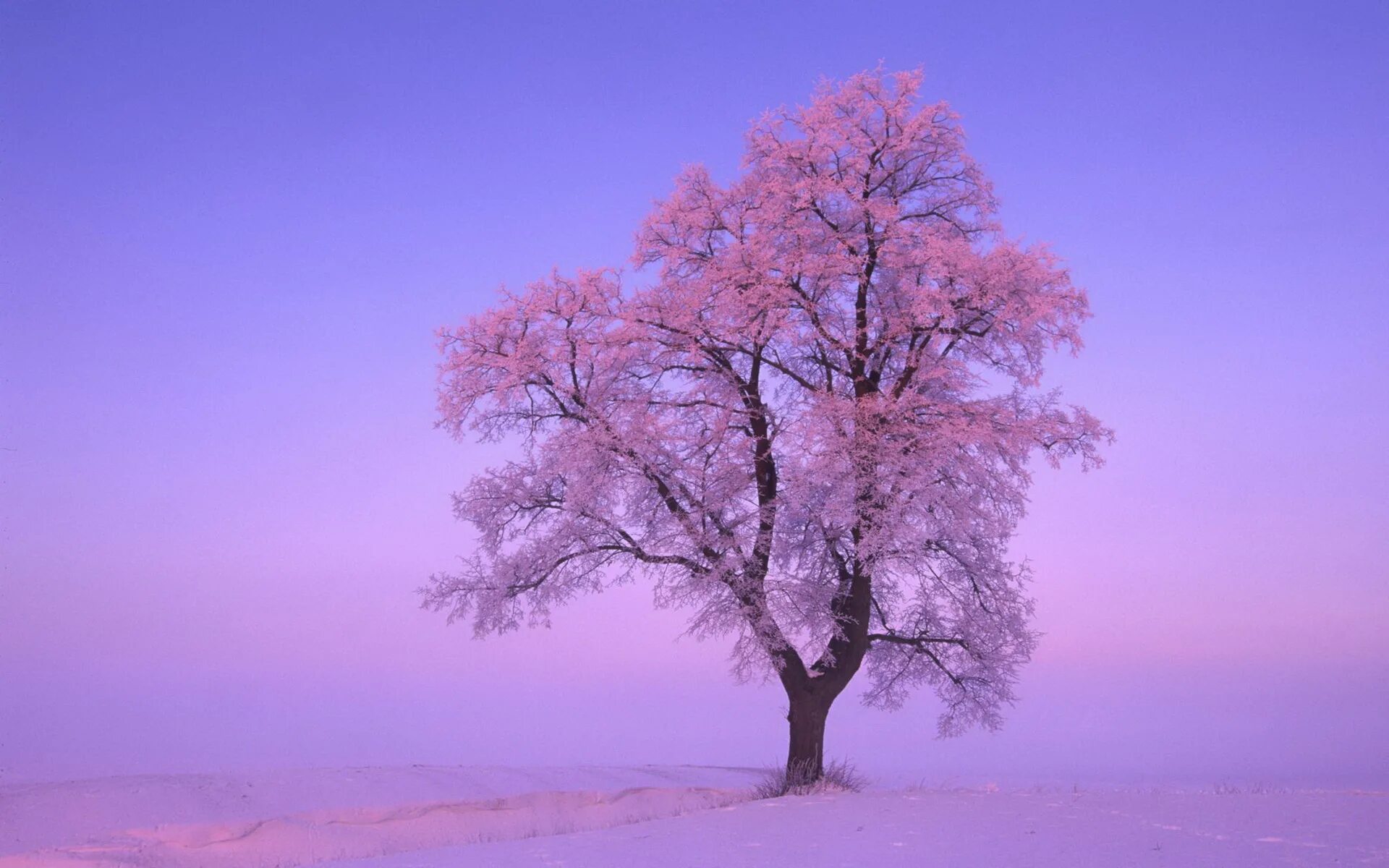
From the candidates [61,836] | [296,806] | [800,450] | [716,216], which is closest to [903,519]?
[800,450]

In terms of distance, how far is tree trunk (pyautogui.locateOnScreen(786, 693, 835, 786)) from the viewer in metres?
16.2

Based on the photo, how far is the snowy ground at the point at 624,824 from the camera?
10.2 metres

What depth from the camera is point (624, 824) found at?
12828 millimetres

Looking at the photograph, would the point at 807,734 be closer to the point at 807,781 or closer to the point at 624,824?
the point at 807,781

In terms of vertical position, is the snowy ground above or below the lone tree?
below

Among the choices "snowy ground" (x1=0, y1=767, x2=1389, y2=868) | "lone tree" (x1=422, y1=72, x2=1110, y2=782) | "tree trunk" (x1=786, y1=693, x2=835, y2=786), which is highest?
"lone tree" (x1=422, y1=72, x2=1110, y2=782)

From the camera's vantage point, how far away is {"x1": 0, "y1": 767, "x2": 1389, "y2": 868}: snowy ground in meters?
10.2

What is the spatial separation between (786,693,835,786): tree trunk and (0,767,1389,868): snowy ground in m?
0.97

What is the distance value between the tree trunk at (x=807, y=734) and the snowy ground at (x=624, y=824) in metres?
0.97

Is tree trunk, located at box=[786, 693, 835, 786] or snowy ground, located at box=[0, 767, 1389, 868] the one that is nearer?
snowy ground, located at box=[0, 767, 1389, 868]

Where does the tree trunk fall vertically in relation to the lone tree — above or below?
below

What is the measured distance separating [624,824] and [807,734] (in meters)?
4.40

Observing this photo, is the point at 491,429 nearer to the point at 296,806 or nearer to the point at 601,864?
the point at 296,806

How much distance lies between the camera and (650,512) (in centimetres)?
1716
